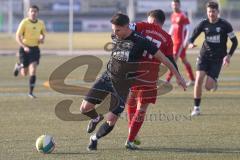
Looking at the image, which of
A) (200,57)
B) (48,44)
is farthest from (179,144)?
(48,44)

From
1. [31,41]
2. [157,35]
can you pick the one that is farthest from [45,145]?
[31,41]

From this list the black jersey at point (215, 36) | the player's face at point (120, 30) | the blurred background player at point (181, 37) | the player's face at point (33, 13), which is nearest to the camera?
the player's face at point (120, 30)

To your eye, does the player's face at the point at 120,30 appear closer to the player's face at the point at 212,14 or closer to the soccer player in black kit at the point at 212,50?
the player's face at the point at 212,14

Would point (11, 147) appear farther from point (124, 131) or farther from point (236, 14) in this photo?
point (236, 14)

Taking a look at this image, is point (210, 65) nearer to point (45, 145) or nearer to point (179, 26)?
point (45, 145)

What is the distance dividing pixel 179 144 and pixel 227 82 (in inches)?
376

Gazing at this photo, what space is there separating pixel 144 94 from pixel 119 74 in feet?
1.61

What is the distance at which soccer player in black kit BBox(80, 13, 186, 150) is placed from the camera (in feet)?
26.7

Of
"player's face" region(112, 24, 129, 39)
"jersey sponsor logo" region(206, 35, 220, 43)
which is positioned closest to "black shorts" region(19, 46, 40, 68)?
"jersey sponsor logo" region(206, 35, 220, 43)

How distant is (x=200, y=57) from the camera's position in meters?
12.0

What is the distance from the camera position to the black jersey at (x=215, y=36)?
38.6ft

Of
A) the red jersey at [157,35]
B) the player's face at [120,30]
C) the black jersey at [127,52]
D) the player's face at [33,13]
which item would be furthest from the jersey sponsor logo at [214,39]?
the player's face at [33,13]

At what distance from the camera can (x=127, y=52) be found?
8.26m

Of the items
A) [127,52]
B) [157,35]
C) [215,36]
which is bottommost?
[215,36]
